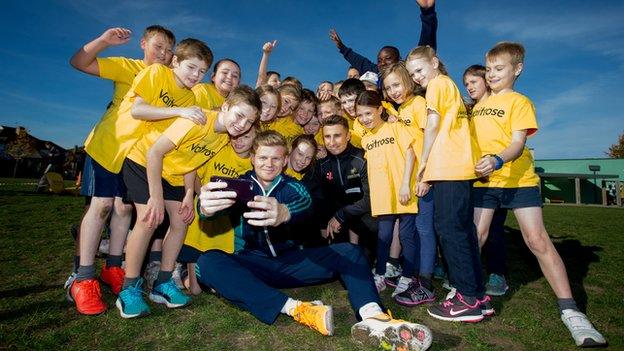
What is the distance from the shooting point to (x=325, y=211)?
4766 millimetres

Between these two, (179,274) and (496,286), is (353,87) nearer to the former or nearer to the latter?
(496,286)

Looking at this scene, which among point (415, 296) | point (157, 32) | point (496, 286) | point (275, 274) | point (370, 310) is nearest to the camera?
point (370, 310)

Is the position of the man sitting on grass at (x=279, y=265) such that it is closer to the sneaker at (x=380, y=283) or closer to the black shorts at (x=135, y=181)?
the black shorts at (x=135, y=181)

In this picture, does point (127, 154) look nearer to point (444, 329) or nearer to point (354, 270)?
point (354, 270)

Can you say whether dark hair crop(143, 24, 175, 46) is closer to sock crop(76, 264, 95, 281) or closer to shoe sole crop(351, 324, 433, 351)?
sock crop(76, 264, 95, 281)

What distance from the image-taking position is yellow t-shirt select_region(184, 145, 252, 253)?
3590 millimetres

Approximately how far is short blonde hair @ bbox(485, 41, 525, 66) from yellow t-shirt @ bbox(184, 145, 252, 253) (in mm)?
3073

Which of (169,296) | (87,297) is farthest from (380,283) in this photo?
(87,297)

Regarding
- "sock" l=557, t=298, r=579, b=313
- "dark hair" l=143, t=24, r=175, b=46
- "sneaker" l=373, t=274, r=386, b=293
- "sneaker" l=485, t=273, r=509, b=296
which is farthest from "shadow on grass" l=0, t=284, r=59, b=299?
"sock" l=557, t=298, r=579, b=313

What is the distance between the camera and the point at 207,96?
4.29 metres

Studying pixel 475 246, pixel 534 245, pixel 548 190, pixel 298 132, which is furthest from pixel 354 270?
pixel 548 190

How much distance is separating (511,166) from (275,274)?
252cm

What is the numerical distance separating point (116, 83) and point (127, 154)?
3.45ft

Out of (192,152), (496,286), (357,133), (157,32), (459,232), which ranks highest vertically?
(157,32)
